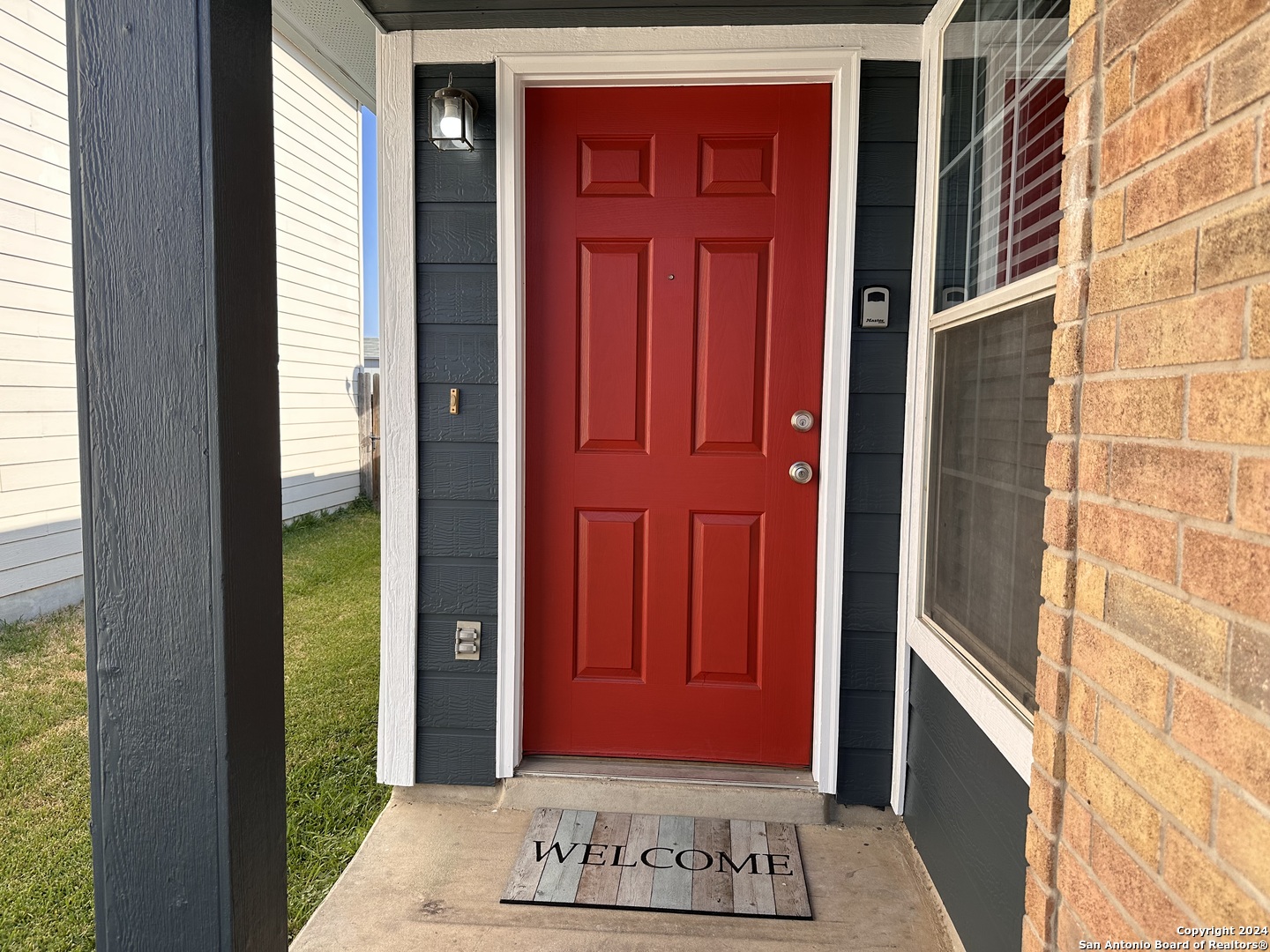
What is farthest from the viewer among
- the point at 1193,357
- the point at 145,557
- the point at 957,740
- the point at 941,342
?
the point at 941,342

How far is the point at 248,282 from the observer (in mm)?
931

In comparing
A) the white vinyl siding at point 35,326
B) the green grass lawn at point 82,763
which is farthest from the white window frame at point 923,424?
the white vinyl siding at point 35,326

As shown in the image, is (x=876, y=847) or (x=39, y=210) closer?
(x=876, y=847)

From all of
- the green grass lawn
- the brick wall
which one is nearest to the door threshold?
the green grass lawn

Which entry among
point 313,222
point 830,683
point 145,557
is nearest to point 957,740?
point 830,683

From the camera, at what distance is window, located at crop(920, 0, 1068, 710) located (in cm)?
142

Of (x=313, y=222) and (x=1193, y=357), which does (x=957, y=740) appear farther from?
(x=313, y=222)

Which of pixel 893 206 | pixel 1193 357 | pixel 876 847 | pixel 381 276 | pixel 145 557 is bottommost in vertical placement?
pixel 876 847

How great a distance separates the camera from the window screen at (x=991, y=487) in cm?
142

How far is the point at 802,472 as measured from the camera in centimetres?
228

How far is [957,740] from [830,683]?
1.68ft

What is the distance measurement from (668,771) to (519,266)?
1.58 m

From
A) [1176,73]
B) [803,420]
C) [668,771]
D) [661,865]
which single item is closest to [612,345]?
[803,420]

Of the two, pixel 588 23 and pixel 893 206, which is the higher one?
pixel 588 23
